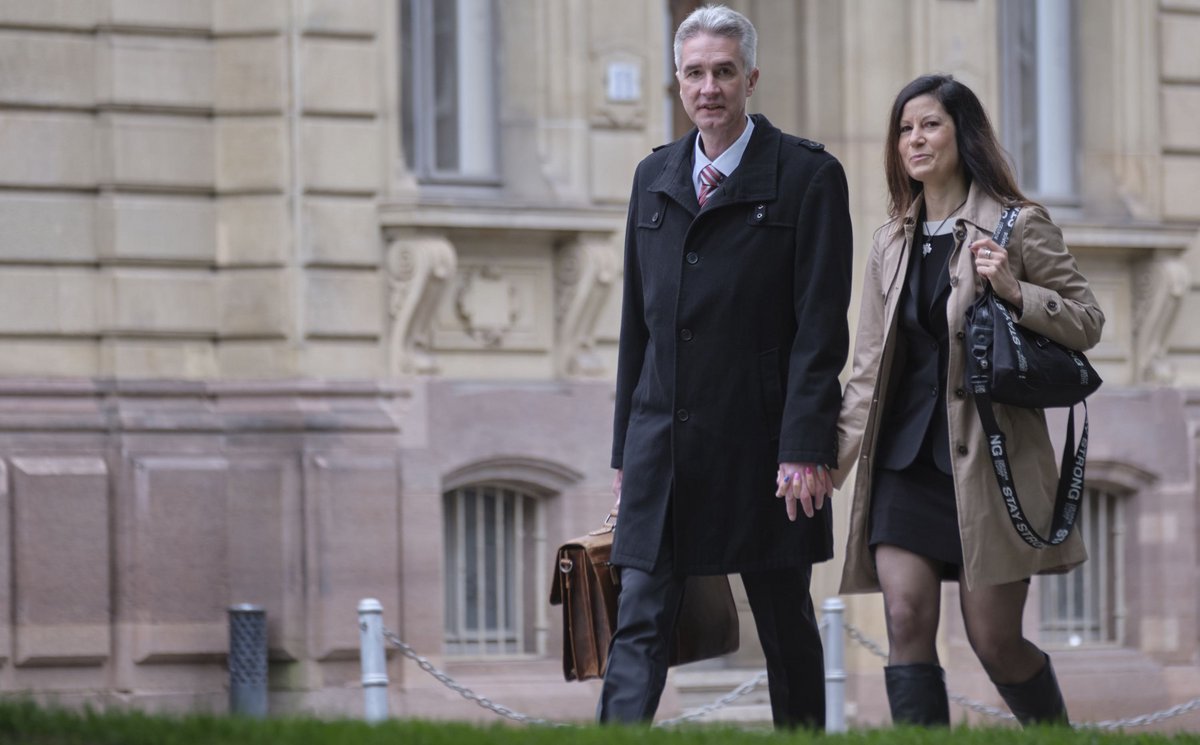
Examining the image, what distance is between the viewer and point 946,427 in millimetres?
7445

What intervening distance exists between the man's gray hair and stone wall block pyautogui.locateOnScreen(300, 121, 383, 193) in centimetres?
591

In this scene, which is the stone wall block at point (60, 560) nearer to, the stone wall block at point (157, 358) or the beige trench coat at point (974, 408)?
the stone wall block at point (157, 358)

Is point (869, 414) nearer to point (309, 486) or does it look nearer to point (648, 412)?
point (648, 412)

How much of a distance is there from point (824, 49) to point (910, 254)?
7347mm

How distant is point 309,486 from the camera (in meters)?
13.0

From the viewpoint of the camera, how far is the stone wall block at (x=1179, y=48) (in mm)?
15648

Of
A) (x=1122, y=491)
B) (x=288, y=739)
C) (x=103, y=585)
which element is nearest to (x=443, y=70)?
(x=103, y=585)

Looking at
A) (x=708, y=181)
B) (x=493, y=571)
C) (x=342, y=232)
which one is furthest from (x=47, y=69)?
(x=708, y=181)

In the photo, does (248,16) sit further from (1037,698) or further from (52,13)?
(1037,698)

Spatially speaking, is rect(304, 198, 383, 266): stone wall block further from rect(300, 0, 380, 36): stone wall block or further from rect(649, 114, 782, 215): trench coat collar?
rect(649, 114, 782, 215): trench coat collar

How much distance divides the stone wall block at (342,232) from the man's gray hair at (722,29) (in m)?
5.88

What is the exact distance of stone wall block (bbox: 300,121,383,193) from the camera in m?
13.2

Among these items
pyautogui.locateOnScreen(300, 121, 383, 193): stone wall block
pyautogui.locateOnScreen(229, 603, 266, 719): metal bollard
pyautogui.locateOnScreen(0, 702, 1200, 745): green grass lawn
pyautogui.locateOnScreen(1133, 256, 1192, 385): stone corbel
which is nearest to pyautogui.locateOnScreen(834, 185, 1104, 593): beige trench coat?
pyautogui.locateOnScreen(0, 702, 1200, 745): green grass lawn

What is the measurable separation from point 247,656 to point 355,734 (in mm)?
7086
